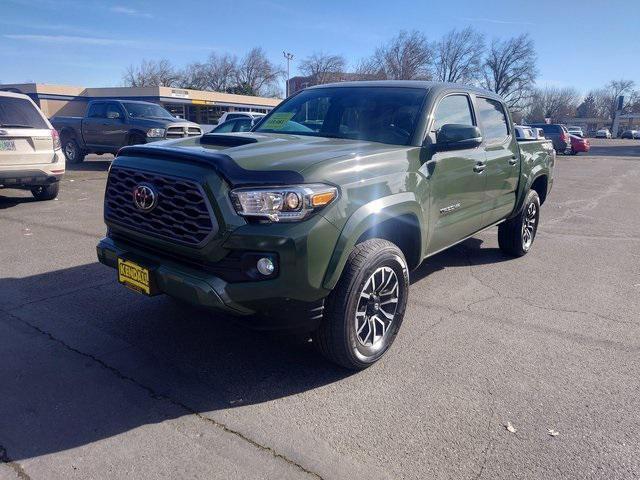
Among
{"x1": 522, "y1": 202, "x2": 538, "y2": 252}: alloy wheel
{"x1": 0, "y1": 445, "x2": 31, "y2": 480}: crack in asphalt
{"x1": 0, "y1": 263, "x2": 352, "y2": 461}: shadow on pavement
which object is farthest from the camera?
{"x1": 522, "y1": 202, "x2": 538, "y2": 252}: alloy wheel

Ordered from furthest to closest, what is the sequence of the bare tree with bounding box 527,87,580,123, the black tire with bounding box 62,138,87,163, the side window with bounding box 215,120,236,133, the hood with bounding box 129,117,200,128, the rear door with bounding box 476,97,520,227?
1. the bare tree with bounding box 527,87,580,123
2. the black tire with bounding box 62,138,87,163
3. the hood with bounding box 129,117,200,128
4. the side window with bounding box 215,120,236,133
5. the rear door with bounding box 476,97,520,227

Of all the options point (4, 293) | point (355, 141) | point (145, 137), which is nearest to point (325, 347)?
point (355, 141)

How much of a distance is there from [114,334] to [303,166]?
6.59 feet

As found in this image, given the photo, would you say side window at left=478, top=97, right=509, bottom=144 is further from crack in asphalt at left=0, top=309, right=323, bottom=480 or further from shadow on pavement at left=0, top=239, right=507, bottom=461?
crack in asphalt at left=0, top=309, right=323, bottom=480

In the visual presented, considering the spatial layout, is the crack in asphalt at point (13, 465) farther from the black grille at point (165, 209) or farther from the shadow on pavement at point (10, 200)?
the shadow on pavement at point (10, 200)

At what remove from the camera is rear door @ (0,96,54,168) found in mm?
7457

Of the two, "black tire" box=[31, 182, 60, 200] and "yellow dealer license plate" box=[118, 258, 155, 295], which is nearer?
"yellow dealer license plate" box=[118, 258, 155, 295]

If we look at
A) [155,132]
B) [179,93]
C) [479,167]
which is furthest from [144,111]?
[179,93]

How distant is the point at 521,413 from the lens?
2885mm

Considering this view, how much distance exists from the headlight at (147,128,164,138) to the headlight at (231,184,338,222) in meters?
12.1

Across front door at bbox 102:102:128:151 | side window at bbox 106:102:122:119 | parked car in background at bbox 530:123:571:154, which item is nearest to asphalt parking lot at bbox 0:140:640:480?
front door at bbox 102:102:128:151

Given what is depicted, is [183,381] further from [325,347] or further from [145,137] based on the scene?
[145,137]

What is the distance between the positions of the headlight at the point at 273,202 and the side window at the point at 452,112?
5.73 feet

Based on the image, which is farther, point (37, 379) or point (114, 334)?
point (114, 334)
